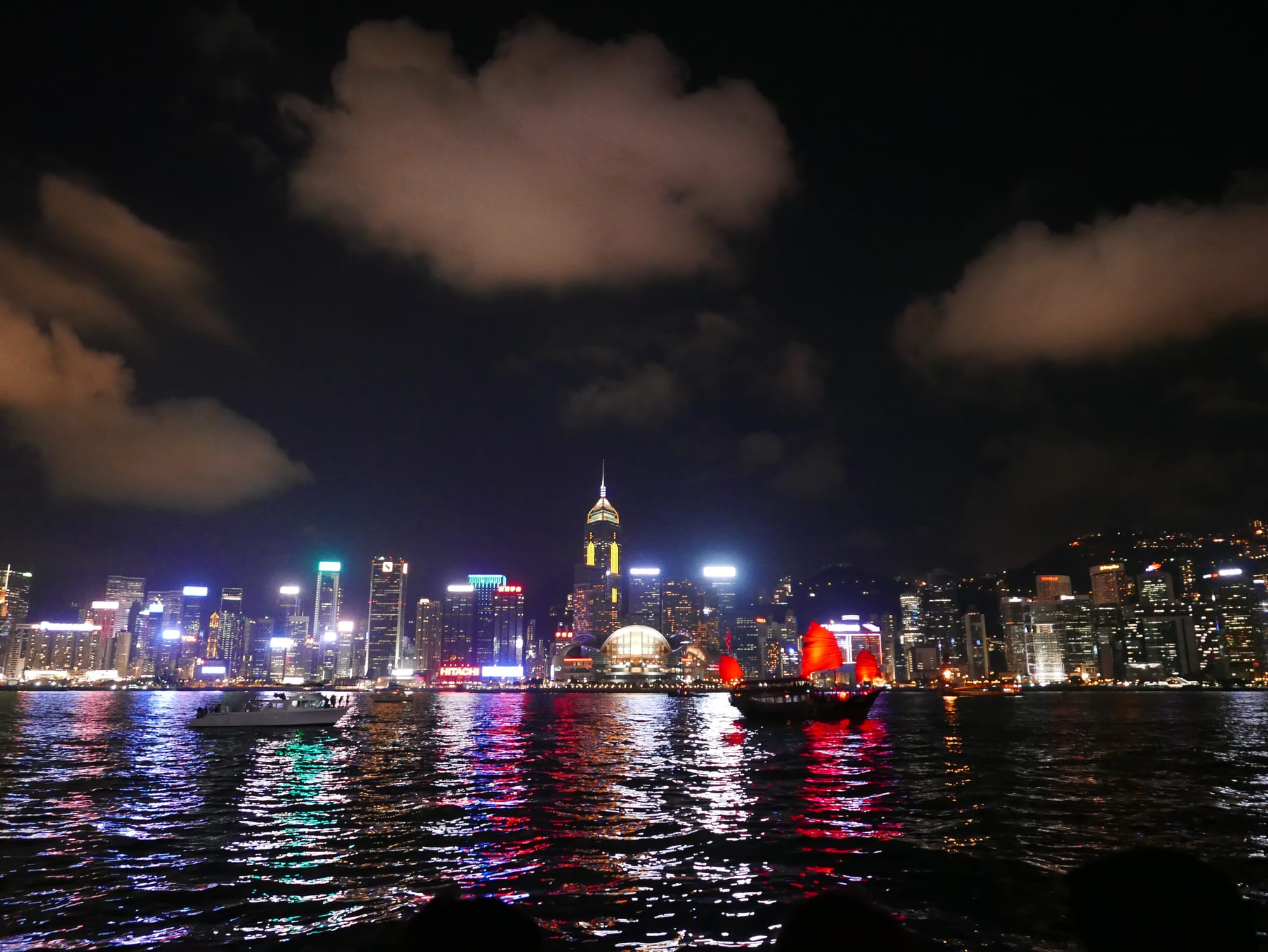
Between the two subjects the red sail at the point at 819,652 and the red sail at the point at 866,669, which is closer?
the red sail at the point at 819,652

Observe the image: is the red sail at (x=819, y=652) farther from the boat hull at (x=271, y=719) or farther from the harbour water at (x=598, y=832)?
the boat hull at (x=271, y=719)

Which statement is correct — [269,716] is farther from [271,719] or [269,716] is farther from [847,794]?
[847,794]

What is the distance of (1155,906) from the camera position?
3.04m

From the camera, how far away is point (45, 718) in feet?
343

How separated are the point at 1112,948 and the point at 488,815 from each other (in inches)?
1174

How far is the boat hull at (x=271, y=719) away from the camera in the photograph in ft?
253

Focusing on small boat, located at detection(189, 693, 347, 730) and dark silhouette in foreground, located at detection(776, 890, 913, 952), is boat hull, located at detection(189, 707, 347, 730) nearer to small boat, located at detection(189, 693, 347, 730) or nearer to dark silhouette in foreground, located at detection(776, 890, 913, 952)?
small boat, located at detection(189, 693, 347, 730)

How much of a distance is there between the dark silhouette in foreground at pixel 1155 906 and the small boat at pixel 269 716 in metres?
84.5

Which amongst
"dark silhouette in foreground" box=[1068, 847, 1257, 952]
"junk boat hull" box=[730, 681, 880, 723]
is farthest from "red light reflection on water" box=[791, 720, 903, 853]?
"junk boat hull" box=[730, 681, 880, 723]

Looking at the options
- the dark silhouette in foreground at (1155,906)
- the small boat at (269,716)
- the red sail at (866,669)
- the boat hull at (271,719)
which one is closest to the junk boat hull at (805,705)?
the red sail at (866,669)

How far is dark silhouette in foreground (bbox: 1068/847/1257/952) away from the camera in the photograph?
2914mm

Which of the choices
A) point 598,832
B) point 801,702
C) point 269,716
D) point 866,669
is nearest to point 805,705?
point 801,702

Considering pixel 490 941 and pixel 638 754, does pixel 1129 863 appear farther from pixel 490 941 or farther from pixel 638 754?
pixel 638 754

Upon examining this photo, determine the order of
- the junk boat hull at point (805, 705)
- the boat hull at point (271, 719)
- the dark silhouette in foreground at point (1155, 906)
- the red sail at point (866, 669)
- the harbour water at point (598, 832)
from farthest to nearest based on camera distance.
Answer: the red sail at point (866, 669), the junk boat hull at point (805, 705), the boat hull at point (271, 719), the harbour water at point (598, 832), the dark silhouette in foreground at point (1155, 906)
